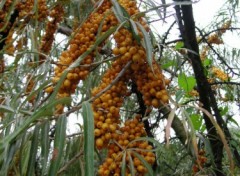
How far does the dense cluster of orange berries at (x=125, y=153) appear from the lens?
2.73 feet

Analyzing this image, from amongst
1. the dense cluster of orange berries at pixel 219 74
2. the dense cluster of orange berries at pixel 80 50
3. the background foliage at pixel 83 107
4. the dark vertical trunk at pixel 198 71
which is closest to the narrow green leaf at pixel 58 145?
the background foliage at pixel 83 107

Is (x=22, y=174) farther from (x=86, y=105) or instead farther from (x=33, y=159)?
(x=86, y=105)

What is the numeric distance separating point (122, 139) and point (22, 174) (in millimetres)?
222

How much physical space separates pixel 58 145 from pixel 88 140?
82mm

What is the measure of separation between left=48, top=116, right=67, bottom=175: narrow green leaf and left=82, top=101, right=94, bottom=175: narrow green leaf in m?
0.05

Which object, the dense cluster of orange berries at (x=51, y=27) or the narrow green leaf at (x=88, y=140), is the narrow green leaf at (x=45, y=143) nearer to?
the narrow green leaf at (x=88, y=140)

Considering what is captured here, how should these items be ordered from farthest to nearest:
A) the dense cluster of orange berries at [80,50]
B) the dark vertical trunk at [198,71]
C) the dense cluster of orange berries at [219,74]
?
1. the dense cluster of orange berries at [219,74]
2. the dark vertical trunk at [198,71]
3. the dense cluster of orange berries at [80,50]

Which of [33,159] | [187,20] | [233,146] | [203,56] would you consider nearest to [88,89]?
[187,20]

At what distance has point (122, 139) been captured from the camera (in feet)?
2.85

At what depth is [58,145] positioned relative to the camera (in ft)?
2.30

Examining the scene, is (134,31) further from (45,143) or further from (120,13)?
(45,143)

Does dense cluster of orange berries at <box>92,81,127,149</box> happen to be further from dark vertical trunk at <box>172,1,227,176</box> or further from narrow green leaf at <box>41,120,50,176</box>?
dark vertical trunk at <box>172,1,227,176</box>

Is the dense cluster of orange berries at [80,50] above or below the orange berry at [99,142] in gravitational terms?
above

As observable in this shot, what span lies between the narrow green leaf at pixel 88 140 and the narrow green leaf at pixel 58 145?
0.17ft
